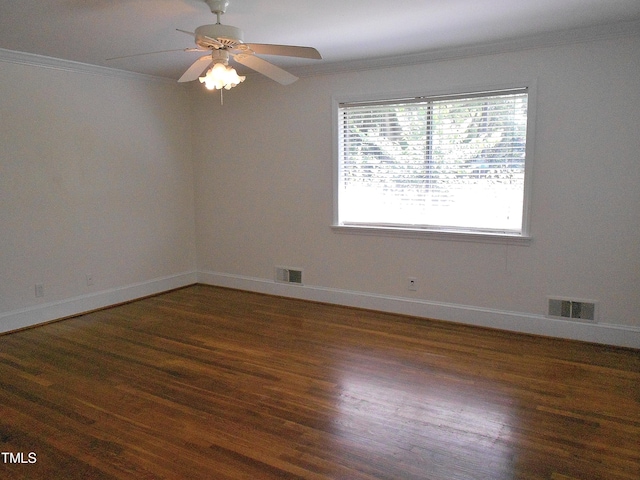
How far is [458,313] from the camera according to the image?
441cm

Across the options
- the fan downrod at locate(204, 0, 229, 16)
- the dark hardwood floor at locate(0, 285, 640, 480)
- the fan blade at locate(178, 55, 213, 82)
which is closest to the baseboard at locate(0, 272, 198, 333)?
the dark hardwood floor at locate(0, 285, 640, 480)

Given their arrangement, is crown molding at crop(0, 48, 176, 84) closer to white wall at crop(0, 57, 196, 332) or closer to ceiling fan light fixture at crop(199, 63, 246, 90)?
white wall at crop(0, 57, 196, 332)

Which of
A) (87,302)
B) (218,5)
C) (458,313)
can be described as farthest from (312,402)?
(87,302)

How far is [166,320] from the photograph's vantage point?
456 centimetres

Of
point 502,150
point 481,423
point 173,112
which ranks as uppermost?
point 173,112

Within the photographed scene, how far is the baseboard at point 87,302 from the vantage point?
4234 millimetres

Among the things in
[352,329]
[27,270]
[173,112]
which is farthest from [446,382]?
[173,112]

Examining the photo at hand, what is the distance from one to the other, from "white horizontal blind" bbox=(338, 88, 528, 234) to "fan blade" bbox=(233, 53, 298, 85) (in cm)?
169

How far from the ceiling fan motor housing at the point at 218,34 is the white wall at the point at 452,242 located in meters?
2.19

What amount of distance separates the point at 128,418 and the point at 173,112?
3914 millimetres

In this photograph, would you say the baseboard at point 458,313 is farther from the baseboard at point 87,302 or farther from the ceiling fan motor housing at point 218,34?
the ceiling fan motor housing at point 218,34

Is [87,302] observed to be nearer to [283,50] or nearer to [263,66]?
[263,66]

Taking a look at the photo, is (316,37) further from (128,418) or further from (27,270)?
(27,270)

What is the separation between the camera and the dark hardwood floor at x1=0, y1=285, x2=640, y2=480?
2305mm
